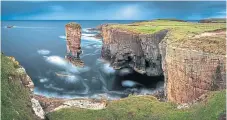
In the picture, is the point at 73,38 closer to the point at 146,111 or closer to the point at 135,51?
the point at 135,51

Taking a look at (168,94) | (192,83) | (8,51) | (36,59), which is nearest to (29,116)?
(192,83)

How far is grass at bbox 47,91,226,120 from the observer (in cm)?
2036

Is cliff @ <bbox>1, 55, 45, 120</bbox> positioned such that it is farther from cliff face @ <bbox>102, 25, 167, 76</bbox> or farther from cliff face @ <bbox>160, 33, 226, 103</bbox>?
cliff face @ <bbox>102, 25, 167, 76</bbox>

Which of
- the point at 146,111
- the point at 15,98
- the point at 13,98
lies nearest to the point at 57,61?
the point at 146,111

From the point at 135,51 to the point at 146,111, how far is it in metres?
46.1

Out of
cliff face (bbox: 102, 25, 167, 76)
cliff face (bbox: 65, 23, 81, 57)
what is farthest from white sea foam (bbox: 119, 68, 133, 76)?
cliff face (bbox: 65, 23, 81, 57)

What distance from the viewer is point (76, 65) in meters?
75.1

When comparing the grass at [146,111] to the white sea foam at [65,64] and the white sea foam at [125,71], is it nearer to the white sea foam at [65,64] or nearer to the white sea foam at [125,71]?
the white sea foam at [125,71]

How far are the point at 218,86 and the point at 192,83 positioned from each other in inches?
104

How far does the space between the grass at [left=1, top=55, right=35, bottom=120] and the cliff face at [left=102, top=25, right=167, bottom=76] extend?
39172mm

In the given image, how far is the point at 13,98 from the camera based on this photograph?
759 inches

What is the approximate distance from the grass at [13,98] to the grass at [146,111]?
2847 millimetres

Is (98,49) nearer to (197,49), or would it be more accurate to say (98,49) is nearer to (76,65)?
(76,65)

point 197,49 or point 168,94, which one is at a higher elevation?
point 197,49
